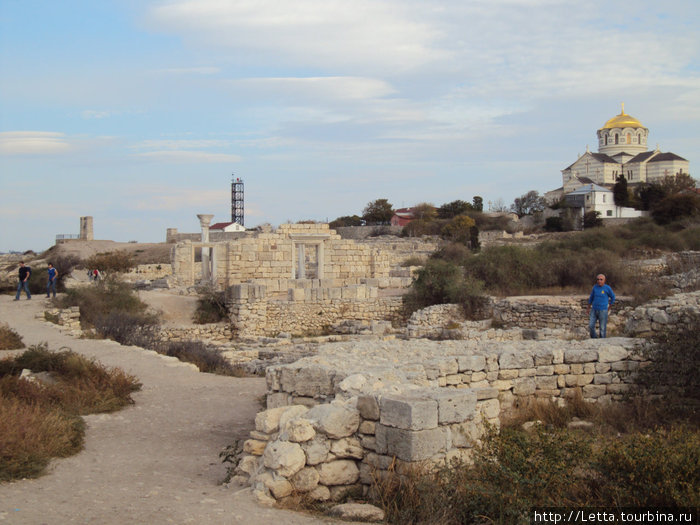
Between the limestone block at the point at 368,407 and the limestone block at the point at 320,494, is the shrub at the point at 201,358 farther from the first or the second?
the limestone block at the point at 320,494

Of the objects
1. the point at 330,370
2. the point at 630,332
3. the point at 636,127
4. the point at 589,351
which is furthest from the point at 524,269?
the point at 636,127

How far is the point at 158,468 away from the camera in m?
5.58

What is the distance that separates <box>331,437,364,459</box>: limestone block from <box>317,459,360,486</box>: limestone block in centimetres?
5

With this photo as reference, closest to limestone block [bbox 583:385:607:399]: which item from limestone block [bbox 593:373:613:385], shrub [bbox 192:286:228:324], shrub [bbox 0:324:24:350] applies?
limestone block [bbox 593:373:613:385]

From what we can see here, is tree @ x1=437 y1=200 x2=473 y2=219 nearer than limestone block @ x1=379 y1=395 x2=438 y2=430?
No

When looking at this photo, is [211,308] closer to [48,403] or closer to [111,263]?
[48,403]

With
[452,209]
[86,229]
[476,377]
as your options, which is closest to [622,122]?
[452,209]

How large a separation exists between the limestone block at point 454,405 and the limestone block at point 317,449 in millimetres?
844

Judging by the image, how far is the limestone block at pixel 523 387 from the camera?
7.21 metres

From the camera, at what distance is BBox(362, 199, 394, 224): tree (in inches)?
2517

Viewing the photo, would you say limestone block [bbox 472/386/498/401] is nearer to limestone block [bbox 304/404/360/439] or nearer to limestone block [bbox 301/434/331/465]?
limestone block [bbox 304/404/360/439]

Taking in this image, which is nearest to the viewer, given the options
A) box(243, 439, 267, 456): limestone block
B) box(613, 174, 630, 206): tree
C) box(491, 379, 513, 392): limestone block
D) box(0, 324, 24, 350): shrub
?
box(243, 439, 267, 456): limestone block

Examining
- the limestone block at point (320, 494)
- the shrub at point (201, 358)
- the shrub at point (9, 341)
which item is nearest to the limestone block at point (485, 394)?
the limestone block at point (320, 494)

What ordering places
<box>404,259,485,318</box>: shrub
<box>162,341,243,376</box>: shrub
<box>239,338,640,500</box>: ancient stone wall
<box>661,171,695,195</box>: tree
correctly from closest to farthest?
<box>239,338,640,500</box>: ancient stone wall → <box>162,341,243,376</box>: shrub → <box>404,259,485,318</box>: shrub → <box>661,171,695,195</box>: tree
